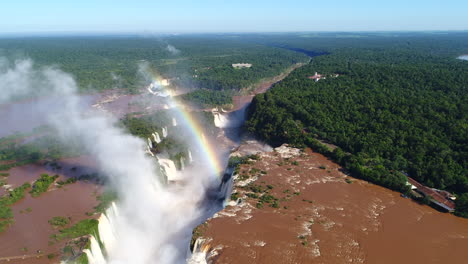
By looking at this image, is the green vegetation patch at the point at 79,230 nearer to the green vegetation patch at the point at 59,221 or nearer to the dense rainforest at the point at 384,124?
the green vegetation patch at the point at 59,221

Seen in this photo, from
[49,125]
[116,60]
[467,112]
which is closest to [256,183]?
[467,112]

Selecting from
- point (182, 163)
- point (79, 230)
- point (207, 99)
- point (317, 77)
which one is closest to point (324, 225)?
point (79, 230)

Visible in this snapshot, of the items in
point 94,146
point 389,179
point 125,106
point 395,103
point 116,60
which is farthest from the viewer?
point 116,60

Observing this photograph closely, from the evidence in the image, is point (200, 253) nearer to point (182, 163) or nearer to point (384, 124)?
point (182, 163)

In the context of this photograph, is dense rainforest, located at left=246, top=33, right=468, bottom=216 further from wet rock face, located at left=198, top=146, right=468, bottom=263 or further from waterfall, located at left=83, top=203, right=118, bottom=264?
waterfall, located at left=83, top=203, right=118, bottom=264

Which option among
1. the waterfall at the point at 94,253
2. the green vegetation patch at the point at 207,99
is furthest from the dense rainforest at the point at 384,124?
the waterfall at the point at 94,253

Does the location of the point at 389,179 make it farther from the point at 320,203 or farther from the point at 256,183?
the point at 256,183

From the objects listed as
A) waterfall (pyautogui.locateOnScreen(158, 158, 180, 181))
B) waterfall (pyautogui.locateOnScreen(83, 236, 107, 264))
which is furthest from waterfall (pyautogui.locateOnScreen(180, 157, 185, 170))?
waterfall (pyautogui.locateOnScreen(83, 236, 107, 264))
